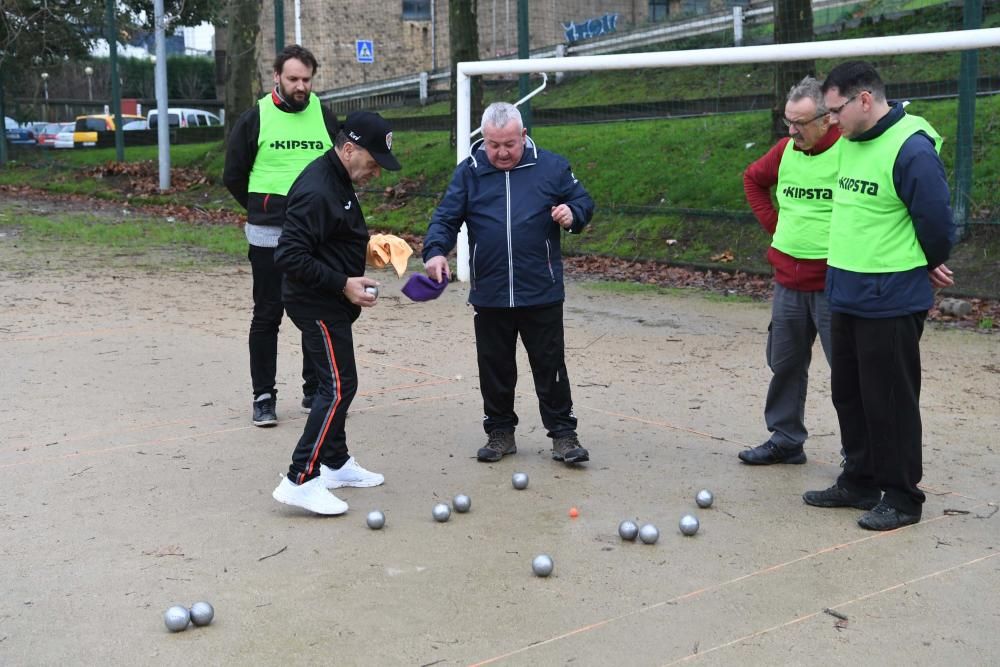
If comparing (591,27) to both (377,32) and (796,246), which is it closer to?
(377,32)

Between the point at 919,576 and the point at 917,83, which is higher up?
the point at 917,83

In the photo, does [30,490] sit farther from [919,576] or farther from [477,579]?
[919,576]

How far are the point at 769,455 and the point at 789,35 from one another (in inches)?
383

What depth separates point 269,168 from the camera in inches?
278

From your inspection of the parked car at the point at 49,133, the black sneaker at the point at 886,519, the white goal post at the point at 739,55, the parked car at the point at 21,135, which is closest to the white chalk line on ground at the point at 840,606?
the black sneaker at the point at 886,519

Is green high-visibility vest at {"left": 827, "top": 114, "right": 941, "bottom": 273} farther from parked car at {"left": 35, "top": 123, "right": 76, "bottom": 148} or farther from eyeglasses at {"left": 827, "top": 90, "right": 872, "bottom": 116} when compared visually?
parked car at {"left": 35, "top": 123, "right": 76, "bottom": 148}

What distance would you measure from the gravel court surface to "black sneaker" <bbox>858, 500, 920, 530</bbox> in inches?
1.8

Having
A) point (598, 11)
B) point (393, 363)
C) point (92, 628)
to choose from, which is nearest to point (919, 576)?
point (92, 628)

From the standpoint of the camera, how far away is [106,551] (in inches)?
198

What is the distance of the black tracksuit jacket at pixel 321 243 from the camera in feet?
17.8

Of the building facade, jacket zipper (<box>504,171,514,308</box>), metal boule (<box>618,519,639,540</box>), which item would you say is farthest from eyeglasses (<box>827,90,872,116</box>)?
the building facade

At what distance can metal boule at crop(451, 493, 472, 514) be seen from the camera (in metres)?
5.59

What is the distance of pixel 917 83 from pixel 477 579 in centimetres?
1150

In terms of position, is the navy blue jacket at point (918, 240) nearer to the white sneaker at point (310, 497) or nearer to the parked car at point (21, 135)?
the white sneaker at point (310, 497)
